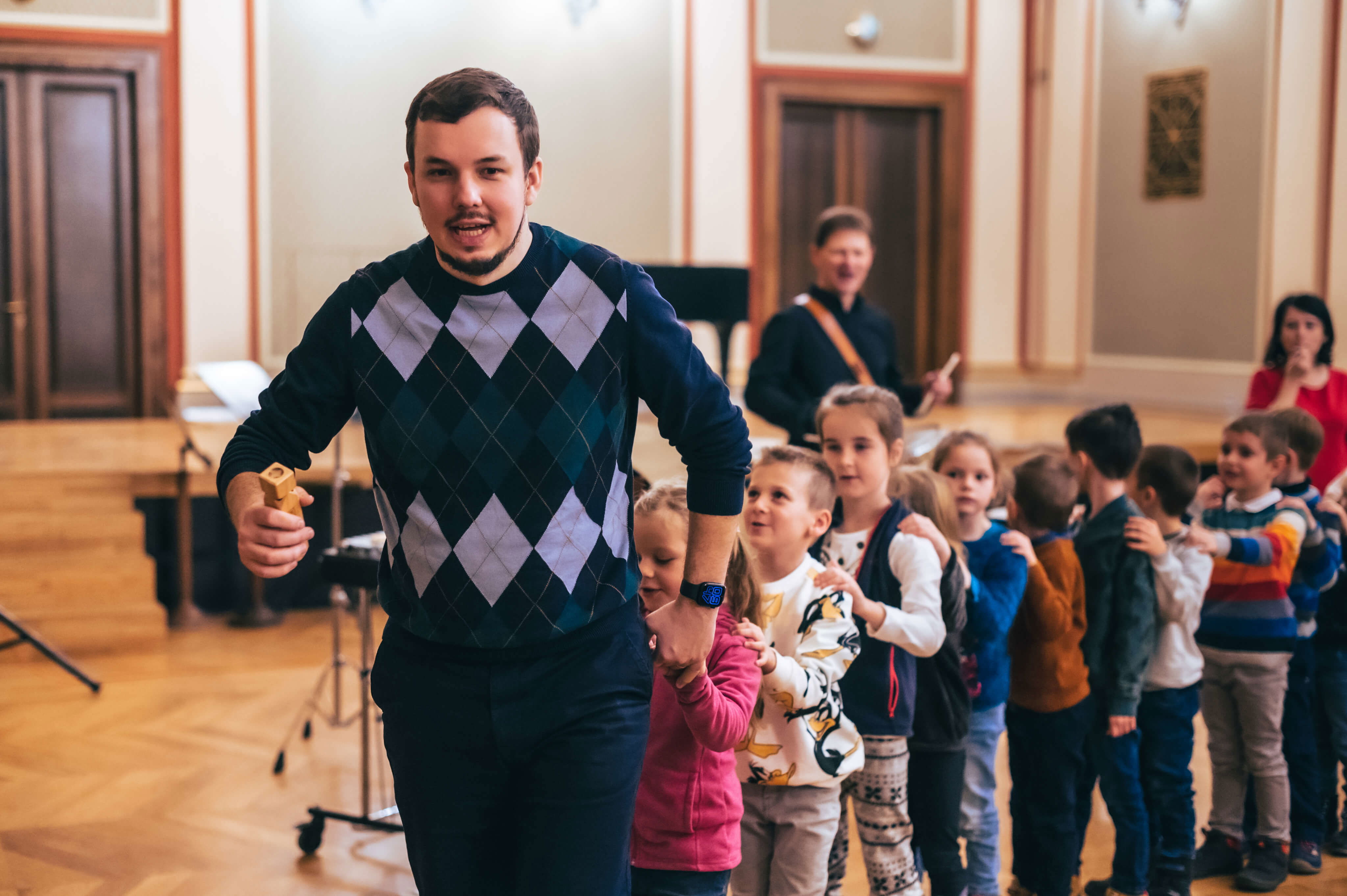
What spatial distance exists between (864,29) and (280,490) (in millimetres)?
8974

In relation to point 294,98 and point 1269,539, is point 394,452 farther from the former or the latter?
point 294,98

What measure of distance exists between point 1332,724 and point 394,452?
2854 mm

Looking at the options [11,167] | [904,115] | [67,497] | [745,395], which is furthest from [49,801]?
[904,115]

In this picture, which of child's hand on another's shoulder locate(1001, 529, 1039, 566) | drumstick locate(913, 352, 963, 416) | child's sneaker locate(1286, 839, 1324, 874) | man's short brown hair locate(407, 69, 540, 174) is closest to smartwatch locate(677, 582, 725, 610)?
man's short brown hair locate(407, 69, 540, 174)

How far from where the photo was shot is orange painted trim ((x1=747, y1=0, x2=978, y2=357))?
9.51m

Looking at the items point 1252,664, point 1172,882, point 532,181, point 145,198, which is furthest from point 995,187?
point 532,181

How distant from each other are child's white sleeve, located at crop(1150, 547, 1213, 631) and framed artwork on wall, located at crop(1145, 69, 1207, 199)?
22.1 feet

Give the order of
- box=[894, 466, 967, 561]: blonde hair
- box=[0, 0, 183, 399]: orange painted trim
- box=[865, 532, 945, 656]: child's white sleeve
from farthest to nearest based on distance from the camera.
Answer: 1. box=[0, 0, 183, 399]: orange painted trim
2. box=[894, 466, 967, 561]: blonde hair
3. box=[865, 532, 945, 656]: child's white sleeve

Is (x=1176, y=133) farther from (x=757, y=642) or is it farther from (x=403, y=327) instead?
(x=403, y=327)

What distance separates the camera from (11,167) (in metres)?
8.32

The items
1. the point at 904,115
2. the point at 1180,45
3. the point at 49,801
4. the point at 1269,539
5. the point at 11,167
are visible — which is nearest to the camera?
the point at 1269,539

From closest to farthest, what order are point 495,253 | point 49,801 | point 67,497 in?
1. point 495,253
2. point 49,801
3. point 67,497

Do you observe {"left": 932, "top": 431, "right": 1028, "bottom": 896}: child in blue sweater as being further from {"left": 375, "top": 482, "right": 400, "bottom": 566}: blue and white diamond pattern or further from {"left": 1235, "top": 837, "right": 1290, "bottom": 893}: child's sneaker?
{"left": 375, "top": 482, "right": 400, "bottom": 566}: blue and white diamond pattern

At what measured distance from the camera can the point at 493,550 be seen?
146 centimetres
